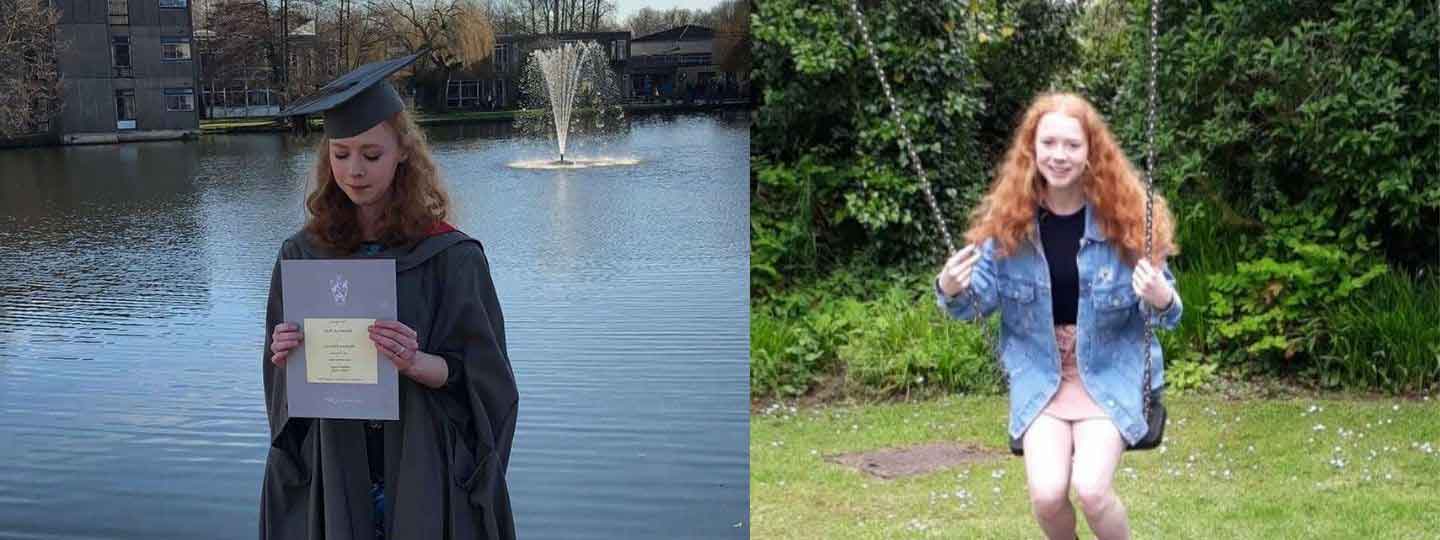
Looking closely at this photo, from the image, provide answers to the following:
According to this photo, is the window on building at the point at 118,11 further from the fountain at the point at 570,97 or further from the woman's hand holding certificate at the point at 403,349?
the woman's hand holding certificate at the point at 403,349

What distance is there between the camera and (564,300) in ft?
12.6

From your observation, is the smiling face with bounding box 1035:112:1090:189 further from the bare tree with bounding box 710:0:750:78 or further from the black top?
the bare tree with bounding box 710:0:750:78

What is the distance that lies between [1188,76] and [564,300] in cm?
185

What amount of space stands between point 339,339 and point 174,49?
175 centimetres

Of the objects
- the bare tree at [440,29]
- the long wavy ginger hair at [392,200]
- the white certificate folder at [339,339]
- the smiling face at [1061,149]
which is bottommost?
the white certificate folder at [339,339]

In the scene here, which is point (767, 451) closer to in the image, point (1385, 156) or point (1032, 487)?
point (1032, 487)

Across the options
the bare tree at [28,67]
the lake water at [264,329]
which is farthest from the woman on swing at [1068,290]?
the bare tree at [28,67]

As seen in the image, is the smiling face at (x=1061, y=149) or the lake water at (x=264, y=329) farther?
the lake water at (x=264, y=329)

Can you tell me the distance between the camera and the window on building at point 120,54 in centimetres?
393

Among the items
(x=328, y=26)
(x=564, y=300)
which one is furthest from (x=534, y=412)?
(x=328, y=26)

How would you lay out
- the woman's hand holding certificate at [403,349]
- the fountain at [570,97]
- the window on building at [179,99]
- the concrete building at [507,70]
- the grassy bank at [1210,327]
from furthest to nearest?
the grassy bank at [1210,327]
the window on building at [179,99]
the fountain at [570,97]
the concrete building at [507,70]
the woman's hand holding certificate at [403,349]

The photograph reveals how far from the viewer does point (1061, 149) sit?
266 cm

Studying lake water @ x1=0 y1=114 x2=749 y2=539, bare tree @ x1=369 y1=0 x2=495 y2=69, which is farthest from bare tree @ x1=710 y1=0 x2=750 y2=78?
bare tree @ x1=369 y1=0 x2=495 y2=69

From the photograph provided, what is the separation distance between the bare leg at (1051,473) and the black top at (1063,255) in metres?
0.20
